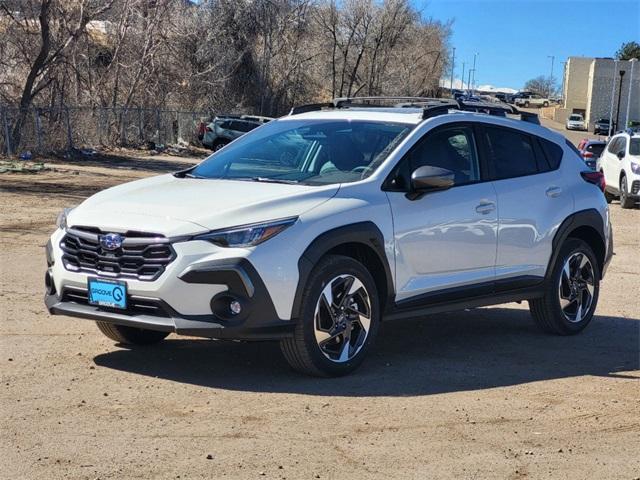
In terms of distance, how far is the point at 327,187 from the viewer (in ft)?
21.7

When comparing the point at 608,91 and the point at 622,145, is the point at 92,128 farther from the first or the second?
the point at 608,91

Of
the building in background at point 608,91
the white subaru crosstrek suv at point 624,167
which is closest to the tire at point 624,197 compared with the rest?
A: the white subaru crosstrek suv at point 624,167

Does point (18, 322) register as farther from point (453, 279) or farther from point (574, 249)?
point (574, 249)

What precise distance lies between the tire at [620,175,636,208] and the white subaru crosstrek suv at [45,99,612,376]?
14.2 meters

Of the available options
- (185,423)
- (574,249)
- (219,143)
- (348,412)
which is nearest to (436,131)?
(574,249)

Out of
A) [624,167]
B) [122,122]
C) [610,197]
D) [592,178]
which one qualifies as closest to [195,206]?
[592,178]

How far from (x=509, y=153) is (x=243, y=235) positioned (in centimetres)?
298

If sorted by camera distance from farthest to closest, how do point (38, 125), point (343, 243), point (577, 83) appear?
1. point (577, 83)
2. point (38, 125)
3. point (343, 243)

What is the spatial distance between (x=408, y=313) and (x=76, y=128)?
1061 inches

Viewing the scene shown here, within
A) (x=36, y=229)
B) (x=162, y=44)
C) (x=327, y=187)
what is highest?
(x=162, y=44)

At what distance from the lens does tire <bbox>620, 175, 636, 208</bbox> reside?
22.3 meters

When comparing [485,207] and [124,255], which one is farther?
[485,207]

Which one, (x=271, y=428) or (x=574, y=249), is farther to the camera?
(x=574, y=249)

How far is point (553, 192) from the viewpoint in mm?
8242
